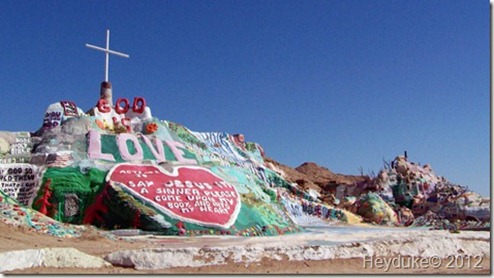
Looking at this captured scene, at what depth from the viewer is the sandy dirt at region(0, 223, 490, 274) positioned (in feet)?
36.0

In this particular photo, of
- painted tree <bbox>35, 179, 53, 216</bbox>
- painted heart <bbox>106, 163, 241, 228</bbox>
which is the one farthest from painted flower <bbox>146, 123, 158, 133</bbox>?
painted tree <bbox>35, 179, 53, 216</bbox>

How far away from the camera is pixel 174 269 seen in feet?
37.0

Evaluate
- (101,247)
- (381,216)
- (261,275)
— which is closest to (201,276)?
(261,275)

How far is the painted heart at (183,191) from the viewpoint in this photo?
1808 cm

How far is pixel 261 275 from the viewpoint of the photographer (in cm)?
1059

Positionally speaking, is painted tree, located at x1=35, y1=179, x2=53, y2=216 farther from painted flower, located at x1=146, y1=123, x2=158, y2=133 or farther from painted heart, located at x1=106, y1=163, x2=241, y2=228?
painted flower, located at x1=146, y1=123, x2=158, y2=133

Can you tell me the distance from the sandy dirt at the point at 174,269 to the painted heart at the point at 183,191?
299cm

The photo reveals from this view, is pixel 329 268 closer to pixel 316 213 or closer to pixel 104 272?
pixel 104 272

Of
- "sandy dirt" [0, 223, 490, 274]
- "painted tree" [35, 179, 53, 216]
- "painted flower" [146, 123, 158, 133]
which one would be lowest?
"sandy dirt" [0, 223, 490, 274]

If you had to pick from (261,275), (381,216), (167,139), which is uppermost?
(167,139)

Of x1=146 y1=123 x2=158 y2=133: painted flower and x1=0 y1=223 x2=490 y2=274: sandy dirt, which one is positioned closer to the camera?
x1=0 y1=223 x2=490 y2=274: sandy dirt

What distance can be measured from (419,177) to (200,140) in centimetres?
2028

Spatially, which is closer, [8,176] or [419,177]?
[8,176]

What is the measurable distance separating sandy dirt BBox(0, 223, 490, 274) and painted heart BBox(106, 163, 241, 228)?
2987 millimetres
